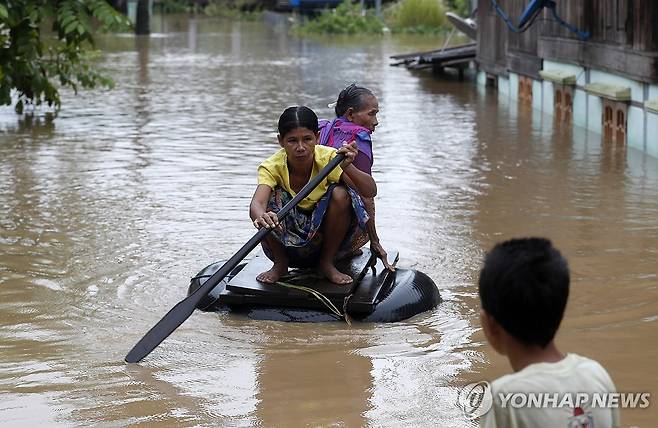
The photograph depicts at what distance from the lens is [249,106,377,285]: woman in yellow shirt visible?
5926mm

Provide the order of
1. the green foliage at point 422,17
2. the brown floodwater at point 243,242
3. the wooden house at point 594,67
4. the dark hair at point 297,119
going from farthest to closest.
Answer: the green foliage at point 422,17
the wooden house at point 594,67
the dark hair at point 297,119
the brown floodwater at point 243,242

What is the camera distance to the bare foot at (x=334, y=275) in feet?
20.0

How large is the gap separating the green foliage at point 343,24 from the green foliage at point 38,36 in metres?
25.0

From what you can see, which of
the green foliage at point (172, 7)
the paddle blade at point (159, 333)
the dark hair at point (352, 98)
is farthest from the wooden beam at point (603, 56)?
the green foliage at point (172, 7)

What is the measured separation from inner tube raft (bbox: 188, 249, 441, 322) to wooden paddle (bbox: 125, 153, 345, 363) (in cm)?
50

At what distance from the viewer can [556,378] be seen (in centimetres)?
250

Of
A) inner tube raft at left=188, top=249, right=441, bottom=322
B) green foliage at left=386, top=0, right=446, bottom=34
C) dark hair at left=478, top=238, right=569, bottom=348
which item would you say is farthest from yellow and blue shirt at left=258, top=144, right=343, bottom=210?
green foliage at left=386, top=0, right=446, bottom=34

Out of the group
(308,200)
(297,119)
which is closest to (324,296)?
(308,200)

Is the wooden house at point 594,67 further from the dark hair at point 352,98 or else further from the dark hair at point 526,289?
the dark hair at point 526,289

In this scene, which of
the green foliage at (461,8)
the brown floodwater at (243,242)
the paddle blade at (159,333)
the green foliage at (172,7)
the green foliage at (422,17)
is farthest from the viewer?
the green foliage at (172,7)

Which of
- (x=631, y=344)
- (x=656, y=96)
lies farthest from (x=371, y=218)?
(x=656, y=96)

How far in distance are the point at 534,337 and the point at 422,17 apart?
120 ft

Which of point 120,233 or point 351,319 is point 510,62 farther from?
A: point 351,319

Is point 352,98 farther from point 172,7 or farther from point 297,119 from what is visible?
point 172,7
